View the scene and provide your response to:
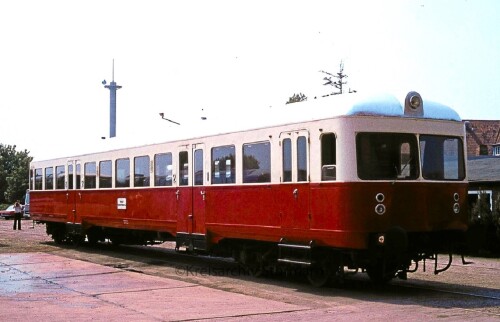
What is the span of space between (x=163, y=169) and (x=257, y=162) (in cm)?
420

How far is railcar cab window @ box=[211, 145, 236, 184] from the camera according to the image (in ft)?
50.4

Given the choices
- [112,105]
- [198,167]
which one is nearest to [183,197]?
[198,167]

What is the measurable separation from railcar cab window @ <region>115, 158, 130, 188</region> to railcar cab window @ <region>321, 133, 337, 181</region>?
8.31 m

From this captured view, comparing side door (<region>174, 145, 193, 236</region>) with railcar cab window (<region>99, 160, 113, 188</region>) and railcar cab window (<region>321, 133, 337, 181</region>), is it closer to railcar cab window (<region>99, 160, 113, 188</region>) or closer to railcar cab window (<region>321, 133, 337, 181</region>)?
railcar cab window (<region>99, 160, 113, 188</region>)

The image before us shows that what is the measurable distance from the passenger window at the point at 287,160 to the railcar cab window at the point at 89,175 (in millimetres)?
9761

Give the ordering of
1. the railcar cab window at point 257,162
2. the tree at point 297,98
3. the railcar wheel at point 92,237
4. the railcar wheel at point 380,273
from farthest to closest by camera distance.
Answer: the tree at point 297,98 < the railcar wheel at point 92,237 < the railcar cab window at point 257,162 < the railcar wheel at point 380,273

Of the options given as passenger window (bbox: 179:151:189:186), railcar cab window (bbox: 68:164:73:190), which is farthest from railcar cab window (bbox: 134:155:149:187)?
railcar cab window (bbox: 68:164:73:190)

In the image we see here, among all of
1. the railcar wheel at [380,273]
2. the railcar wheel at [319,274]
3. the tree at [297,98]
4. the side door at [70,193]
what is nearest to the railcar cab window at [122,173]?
the side door at [70,193]

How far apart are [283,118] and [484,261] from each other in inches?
343

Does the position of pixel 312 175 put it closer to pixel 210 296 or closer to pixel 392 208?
pixel 392 208

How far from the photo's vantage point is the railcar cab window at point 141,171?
1898 centimetres

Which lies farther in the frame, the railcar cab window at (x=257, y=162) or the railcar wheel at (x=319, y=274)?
the railcar cab window at (x=257, y=162)

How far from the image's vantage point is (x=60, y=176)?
2478 centimetres

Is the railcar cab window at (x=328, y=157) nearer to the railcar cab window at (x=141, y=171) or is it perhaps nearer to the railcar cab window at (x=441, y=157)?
the railcar cab window at (x=441, y=157)
